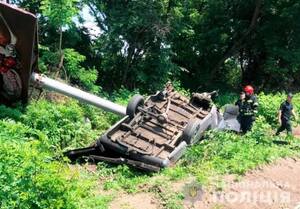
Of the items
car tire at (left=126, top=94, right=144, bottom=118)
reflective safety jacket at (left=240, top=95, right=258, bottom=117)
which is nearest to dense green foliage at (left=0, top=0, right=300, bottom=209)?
reflective safety jacket at (left=240, top=95, right=258, bottom=117)

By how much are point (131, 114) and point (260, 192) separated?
3777 mm

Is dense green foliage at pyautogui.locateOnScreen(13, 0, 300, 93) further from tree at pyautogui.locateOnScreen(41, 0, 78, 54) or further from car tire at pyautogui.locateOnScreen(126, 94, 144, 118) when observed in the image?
car tire at pyautogui.locateOnScreen(126, 94, 144, 118)

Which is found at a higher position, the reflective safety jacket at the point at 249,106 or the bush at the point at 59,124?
the reflective safety jacket at the point at 249,106

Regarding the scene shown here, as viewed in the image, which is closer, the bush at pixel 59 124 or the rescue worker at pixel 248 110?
the bush at pixel 59 124

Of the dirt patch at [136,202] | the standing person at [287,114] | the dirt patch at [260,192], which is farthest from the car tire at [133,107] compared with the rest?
the standing person at [287,114]

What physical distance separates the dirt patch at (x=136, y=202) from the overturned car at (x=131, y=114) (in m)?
1.11

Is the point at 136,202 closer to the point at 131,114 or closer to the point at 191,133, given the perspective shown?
the point at 191,133

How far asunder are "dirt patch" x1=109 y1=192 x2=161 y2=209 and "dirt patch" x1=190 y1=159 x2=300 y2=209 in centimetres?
61

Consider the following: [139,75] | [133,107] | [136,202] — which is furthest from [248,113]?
[139,75]

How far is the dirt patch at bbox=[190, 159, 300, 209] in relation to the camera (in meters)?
8.76

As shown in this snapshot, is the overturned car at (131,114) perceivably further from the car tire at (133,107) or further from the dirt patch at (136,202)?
the dirt patch at (136,202)

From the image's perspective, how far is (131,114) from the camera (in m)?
11.9

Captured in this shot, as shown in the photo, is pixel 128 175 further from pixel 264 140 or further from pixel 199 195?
pixel 264 140

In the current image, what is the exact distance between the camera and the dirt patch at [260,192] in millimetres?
8758
